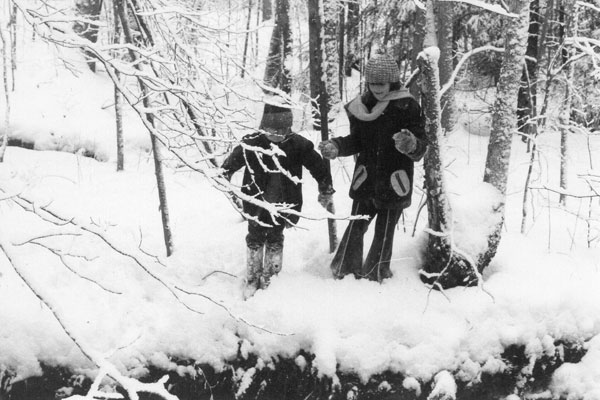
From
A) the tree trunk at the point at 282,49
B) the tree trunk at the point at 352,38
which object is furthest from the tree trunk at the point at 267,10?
the tree trunk at the point at 282,49

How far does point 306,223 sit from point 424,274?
1.42 metres

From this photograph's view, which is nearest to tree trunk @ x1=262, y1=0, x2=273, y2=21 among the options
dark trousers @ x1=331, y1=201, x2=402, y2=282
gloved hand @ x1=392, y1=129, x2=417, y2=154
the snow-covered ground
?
the snow-covered ground

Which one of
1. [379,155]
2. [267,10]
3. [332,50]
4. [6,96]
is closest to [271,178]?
[379,155]

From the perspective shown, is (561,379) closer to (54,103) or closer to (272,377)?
(272,377)

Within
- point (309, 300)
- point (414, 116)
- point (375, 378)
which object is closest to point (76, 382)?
point (309, 300)

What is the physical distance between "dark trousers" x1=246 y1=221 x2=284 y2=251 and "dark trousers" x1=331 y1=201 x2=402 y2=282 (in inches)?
19.9

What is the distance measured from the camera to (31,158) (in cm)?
761

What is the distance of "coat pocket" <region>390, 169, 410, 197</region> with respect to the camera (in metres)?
3.91

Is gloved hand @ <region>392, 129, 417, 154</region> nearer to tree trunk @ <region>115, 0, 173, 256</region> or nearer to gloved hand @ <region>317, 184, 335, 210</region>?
gloved hand @ <region>317, 184, 335, 210</region>

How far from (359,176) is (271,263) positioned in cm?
97

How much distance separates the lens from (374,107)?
392 centimetres

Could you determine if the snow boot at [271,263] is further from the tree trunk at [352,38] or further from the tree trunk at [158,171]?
the tree trunk at [352,38]

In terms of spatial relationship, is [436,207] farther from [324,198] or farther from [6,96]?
[6,96]

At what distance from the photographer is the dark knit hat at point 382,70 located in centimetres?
374
